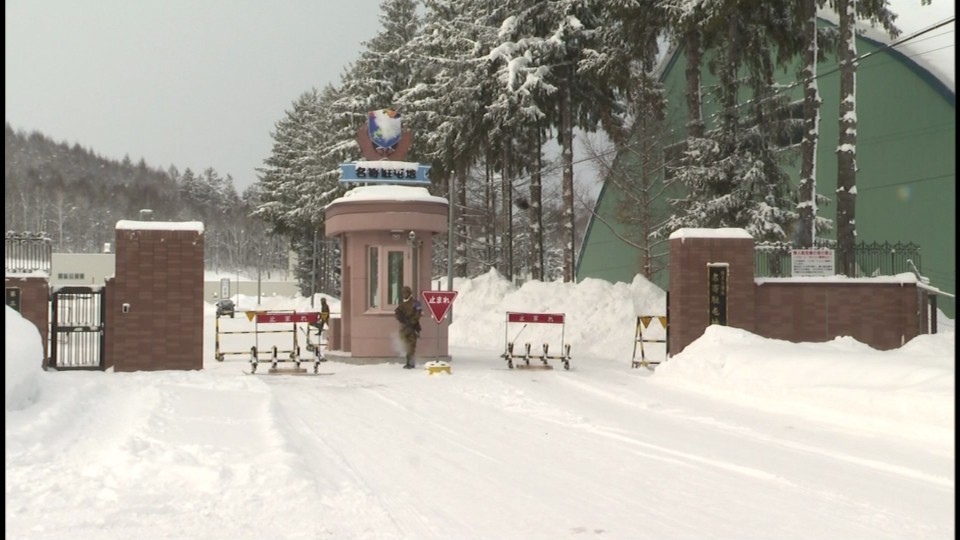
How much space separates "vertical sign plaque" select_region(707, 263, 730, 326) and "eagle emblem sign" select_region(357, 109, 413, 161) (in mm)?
8340

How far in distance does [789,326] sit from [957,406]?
367 inches

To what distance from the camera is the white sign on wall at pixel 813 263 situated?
2027 cm

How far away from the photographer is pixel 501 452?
9.80 meters

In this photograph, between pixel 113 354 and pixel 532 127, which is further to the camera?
pixel 532 127

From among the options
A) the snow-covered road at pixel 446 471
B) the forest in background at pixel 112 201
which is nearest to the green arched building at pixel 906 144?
the snow-covered road at pixel 446 471

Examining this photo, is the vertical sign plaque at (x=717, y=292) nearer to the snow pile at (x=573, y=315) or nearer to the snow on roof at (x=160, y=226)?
the snow pile at (x=573, y=315)

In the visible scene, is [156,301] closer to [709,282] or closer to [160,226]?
[160,226]

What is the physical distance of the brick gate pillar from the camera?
65.1ft

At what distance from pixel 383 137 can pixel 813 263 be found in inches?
426

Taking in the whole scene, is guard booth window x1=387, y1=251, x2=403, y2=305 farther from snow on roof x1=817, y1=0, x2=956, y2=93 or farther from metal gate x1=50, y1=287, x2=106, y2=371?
snow on roof x1=817, y1=0, x2=956, y2=93

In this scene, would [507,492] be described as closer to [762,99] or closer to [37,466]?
[37,466]

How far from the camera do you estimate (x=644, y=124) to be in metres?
35.3

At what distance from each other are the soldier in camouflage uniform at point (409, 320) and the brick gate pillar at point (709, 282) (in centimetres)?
569

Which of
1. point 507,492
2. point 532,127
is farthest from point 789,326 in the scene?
point 532,127
